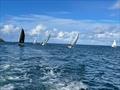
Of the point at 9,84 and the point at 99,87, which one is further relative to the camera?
the point at 99,87

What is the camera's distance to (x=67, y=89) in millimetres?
26734

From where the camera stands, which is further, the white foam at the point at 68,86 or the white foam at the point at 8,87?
the white foam at the point at 68,86

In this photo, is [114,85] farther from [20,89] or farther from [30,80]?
[20,89]

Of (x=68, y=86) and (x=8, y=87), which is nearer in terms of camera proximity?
(x=8, y=87)

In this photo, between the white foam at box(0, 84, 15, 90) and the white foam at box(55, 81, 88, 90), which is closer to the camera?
the white foam at box(0, 84, 15, 90)

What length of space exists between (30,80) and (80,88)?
650 cm

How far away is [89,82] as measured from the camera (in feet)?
107

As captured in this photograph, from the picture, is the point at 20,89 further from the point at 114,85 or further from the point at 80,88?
the point at 114,85

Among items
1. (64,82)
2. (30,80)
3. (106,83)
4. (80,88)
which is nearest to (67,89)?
(80,88)

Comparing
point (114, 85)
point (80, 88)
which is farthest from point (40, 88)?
point (114, 85)

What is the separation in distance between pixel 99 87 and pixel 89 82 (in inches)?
101

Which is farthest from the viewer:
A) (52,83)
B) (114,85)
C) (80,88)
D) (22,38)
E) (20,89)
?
(22,38)

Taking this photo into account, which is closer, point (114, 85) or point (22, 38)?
point (114, 85)

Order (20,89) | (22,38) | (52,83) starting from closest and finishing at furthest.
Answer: (20,89) → (52,83) → (22,38)
